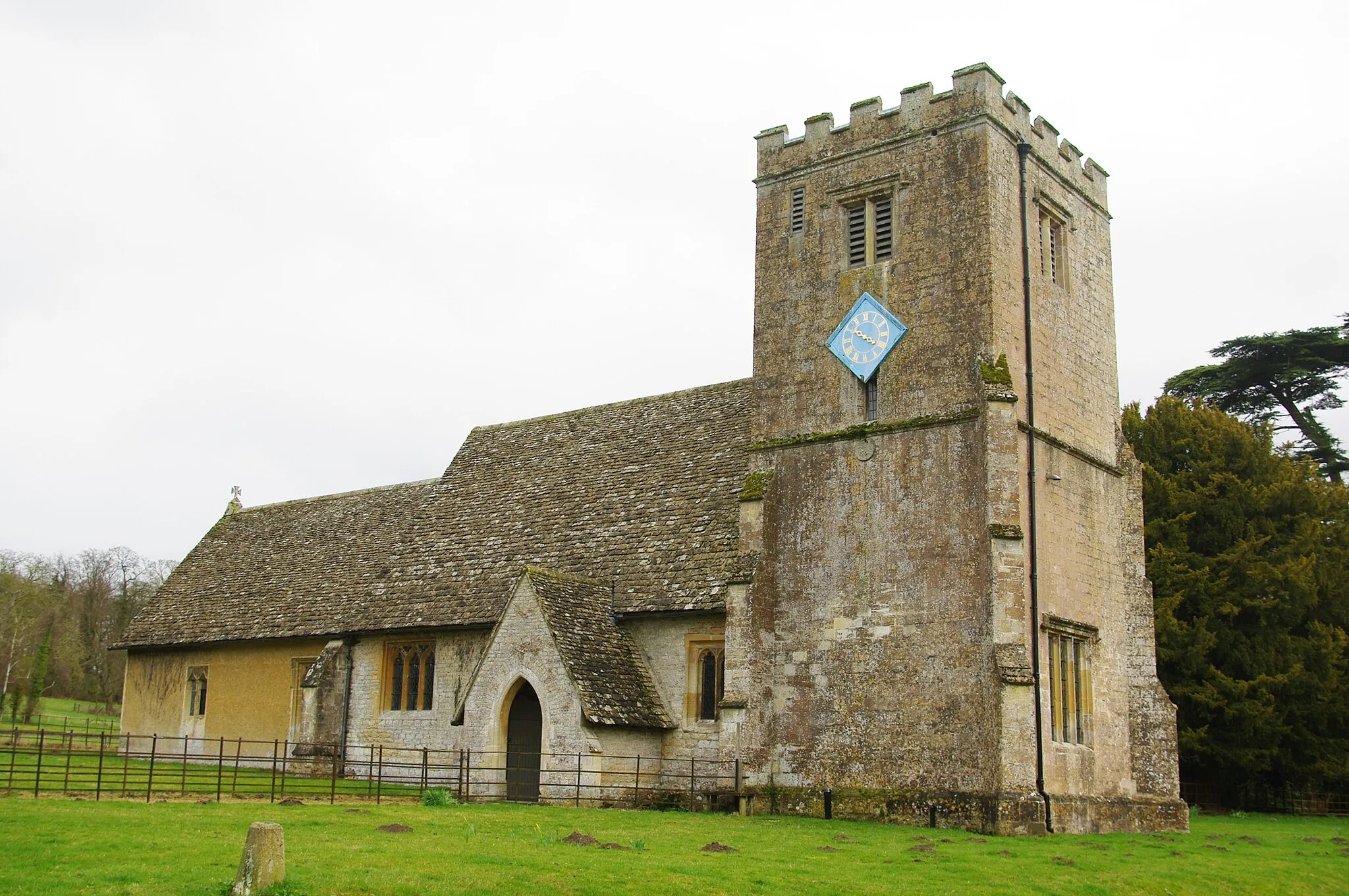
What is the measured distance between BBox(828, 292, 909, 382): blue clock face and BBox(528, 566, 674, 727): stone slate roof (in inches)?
302

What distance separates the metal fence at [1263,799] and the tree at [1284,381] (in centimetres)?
1309

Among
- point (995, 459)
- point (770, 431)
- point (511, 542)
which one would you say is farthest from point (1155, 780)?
point (511, 542)

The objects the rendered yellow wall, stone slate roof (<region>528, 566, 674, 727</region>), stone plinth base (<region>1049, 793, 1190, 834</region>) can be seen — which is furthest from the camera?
the rendered yellow wall

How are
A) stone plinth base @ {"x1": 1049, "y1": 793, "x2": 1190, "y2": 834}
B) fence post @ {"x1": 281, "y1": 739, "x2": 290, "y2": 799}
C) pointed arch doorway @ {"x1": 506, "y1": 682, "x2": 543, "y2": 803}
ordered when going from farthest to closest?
pointed arch doorway @ {"x1": 506, "y1": 682, "x2": 543, "y2": 803} < fence post @ {"x1": 281, "y1": 739, "x2": 290, "y2": 799} < stone plinth base @ {"x1": 1049, "y1": 793, "x2": 1190, "y2": 834}

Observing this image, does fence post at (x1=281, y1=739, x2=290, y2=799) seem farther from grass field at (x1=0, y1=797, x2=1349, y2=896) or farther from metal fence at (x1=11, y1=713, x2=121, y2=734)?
metal fence at (x1=11, y1=713, x2=121, y2=734)

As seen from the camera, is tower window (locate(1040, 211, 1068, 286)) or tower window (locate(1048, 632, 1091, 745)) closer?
tower window (locate(1048, 632, 1091, 745))

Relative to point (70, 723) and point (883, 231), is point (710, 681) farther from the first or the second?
point (70, 723)

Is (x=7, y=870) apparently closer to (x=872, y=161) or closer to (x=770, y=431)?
(x=770, y=431)

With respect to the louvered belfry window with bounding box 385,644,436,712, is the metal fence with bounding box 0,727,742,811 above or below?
below

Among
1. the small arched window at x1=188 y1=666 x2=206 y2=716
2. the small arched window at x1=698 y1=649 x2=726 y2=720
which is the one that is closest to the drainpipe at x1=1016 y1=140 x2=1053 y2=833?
the small arched window at x1=698 y1=649 x2=726 y2=720

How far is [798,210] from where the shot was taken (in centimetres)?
2745

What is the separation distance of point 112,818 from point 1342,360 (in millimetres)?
44677

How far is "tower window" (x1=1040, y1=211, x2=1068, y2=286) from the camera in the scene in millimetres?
26453

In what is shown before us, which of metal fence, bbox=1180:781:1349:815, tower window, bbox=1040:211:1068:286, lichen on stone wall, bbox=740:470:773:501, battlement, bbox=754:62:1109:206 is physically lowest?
metal fence, bbox=1180:781:1349:815
